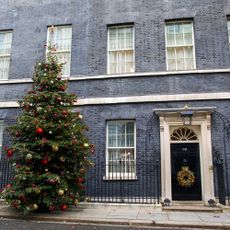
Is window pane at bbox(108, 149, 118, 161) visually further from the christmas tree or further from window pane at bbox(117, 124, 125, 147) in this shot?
the christmas tree

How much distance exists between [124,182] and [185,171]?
2.34m

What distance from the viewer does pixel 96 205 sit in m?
10.4

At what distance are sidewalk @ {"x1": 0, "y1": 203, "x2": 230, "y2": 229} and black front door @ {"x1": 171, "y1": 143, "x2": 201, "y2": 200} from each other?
1.43 meters

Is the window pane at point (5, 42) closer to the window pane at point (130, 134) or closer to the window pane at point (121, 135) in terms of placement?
the window pane at point (121, 135)

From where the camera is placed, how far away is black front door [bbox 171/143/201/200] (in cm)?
1093

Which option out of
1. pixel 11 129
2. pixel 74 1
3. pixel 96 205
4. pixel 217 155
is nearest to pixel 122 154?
pixel 96 205

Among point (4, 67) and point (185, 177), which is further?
point (4, 67)

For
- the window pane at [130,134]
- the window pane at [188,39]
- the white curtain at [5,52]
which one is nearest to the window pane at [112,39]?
the window pane at [188,39]

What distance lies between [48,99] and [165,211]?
5438mm

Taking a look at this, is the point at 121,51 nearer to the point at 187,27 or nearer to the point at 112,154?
the point at 187,27

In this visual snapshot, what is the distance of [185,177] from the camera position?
36.1 feet

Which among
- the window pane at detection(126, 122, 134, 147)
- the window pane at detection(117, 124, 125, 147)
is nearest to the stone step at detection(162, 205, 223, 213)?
the window pane at detection(126, 122, 134, 147)

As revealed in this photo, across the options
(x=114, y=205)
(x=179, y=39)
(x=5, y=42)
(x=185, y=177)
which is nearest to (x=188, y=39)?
(x=179, y=39)

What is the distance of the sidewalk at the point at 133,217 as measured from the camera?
8.06 metres
